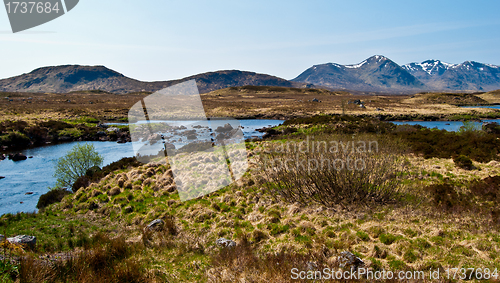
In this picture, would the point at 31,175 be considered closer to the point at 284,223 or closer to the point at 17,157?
the point at 17,157

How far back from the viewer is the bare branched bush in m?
8.53

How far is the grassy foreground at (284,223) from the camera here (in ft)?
17.7

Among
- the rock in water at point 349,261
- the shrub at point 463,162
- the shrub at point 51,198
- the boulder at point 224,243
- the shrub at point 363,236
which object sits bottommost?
the shrub at point 51,198

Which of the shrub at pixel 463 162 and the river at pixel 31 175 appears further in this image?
the river at pixel 31 175

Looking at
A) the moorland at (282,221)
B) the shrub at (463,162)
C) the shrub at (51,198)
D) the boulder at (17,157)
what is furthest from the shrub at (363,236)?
the boulder at (17,157)

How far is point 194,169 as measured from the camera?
42.0 ft

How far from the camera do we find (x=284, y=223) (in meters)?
8.27

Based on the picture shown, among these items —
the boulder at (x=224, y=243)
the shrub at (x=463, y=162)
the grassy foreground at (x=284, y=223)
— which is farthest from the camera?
the shrub at (x=463, y=162)

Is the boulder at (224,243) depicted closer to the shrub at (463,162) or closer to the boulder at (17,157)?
the shrub at (463,162)

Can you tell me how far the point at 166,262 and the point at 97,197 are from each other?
854 centimetres

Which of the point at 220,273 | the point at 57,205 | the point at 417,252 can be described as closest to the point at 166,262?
the point at 220,273

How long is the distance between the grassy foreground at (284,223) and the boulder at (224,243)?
→ 0.17m

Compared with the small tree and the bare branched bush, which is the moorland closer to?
the bare branched bush

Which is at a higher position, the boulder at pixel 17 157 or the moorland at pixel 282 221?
the boulder at pixel 17 157
